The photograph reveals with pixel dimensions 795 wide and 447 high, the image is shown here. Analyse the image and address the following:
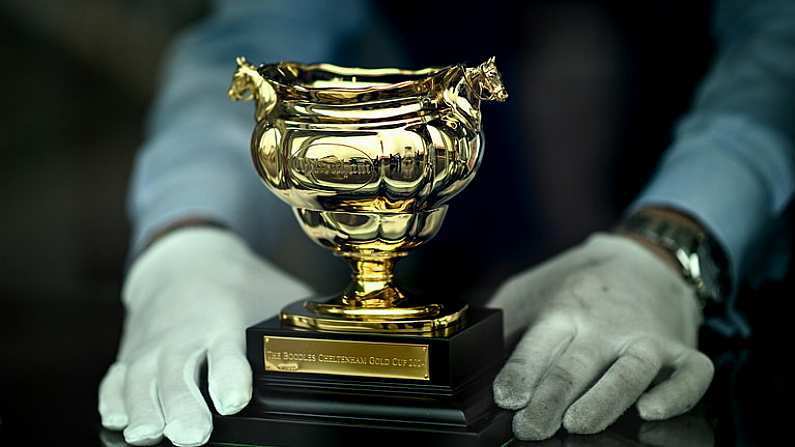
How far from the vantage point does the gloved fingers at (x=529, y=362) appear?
848 mm

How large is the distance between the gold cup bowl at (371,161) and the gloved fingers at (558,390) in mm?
85

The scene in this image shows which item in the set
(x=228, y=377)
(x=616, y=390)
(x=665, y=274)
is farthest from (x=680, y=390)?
(x=228, y=377)

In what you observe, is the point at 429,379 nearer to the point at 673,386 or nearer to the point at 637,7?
the point at 673,386

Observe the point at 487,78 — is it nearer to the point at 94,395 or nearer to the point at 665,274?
the point at 665,274

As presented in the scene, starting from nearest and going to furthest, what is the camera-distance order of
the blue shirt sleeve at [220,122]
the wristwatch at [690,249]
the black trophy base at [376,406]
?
the black trophy base at [376,406] → the wristwatch at [690,249] → the blue shirt sleeve at [220,122]

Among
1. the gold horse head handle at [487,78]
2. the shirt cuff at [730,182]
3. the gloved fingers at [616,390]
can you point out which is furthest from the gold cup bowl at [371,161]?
the shirt cuff at [730,182]

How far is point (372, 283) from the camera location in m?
0.90

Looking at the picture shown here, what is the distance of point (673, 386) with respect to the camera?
2.91 feet

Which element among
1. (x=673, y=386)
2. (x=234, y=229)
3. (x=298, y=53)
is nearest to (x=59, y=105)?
(x=298, y=53)

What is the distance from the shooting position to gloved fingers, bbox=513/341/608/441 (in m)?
0.83

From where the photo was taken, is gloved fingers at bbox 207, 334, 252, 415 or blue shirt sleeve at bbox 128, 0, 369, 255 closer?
gloved fingers at bbox 207, 334, 252, 415

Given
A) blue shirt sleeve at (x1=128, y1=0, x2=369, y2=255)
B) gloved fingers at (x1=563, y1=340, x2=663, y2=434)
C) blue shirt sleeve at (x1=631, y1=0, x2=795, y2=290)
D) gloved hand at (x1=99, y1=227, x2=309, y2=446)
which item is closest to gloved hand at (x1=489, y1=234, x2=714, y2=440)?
gloved fingers at (x1=563, y1=340, x2=663, y2=434)

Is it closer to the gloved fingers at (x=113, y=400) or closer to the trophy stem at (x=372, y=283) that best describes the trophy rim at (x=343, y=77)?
the trophy stem at (x=372, y=283)

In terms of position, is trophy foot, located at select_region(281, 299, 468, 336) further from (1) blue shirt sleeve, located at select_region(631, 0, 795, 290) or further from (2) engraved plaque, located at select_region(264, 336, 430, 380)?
(1) blue shirt sleeve, located at select_region(631, 0, 795, 290)
